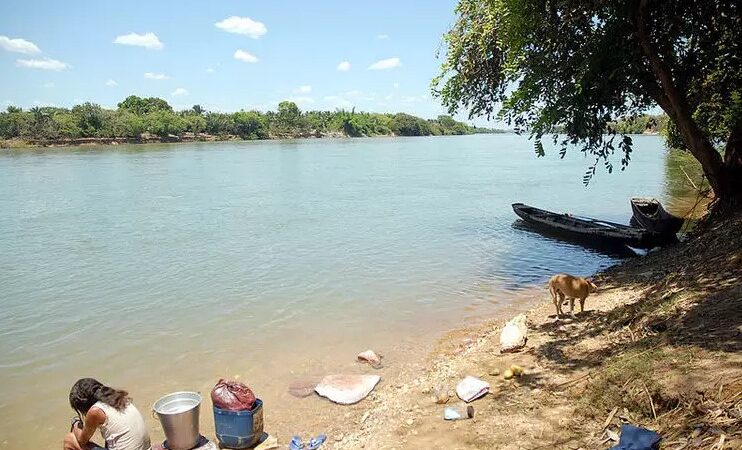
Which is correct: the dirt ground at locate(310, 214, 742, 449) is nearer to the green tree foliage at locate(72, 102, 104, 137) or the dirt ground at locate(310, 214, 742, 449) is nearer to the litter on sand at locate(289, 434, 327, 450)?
the litter on sand at locate(289, 434, 327, 450)

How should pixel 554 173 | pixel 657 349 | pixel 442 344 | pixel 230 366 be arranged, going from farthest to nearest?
pixel 554 173 < pixel 442 344 < pixel 230 366 < pixel 657 349

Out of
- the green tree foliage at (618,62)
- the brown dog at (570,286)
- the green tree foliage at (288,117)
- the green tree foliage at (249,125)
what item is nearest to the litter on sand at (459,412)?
the brown dog at (570,286)

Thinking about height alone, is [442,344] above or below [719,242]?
below

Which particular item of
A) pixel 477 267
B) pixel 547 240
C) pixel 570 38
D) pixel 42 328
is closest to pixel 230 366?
pixel 42 328

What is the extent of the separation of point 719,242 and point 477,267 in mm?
6804

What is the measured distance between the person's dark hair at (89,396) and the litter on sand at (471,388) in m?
3.79

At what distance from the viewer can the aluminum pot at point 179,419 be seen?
5.92 metres

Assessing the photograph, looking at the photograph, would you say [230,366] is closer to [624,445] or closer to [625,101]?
[624,445]

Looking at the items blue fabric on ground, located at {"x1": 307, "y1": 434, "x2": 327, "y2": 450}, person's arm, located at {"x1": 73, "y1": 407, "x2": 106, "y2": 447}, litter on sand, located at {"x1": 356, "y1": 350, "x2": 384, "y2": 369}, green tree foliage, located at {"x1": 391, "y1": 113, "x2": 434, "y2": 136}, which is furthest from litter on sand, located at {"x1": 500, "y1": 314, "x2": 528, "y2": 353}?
green tree foliage, located at {"x1": 391, "y1": 113, "x2": 434, "y2": 136}

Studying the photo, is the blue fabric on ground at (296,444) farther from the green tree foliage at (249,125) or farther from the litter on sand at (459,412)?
the green tree foliage at (249,125)

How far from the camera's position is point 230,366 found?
9383 millimetres

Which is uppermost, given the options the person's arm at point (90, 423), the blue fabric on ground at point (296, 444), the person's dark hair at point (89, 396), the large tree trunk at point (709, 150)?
the large tree trunk at point (709, 150)

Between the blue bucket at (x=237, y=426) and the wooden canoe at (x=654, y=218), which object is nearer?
the blue bucket at (x=237, y=426)

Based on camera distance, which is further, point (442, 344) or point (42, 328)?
point (42, 328)
